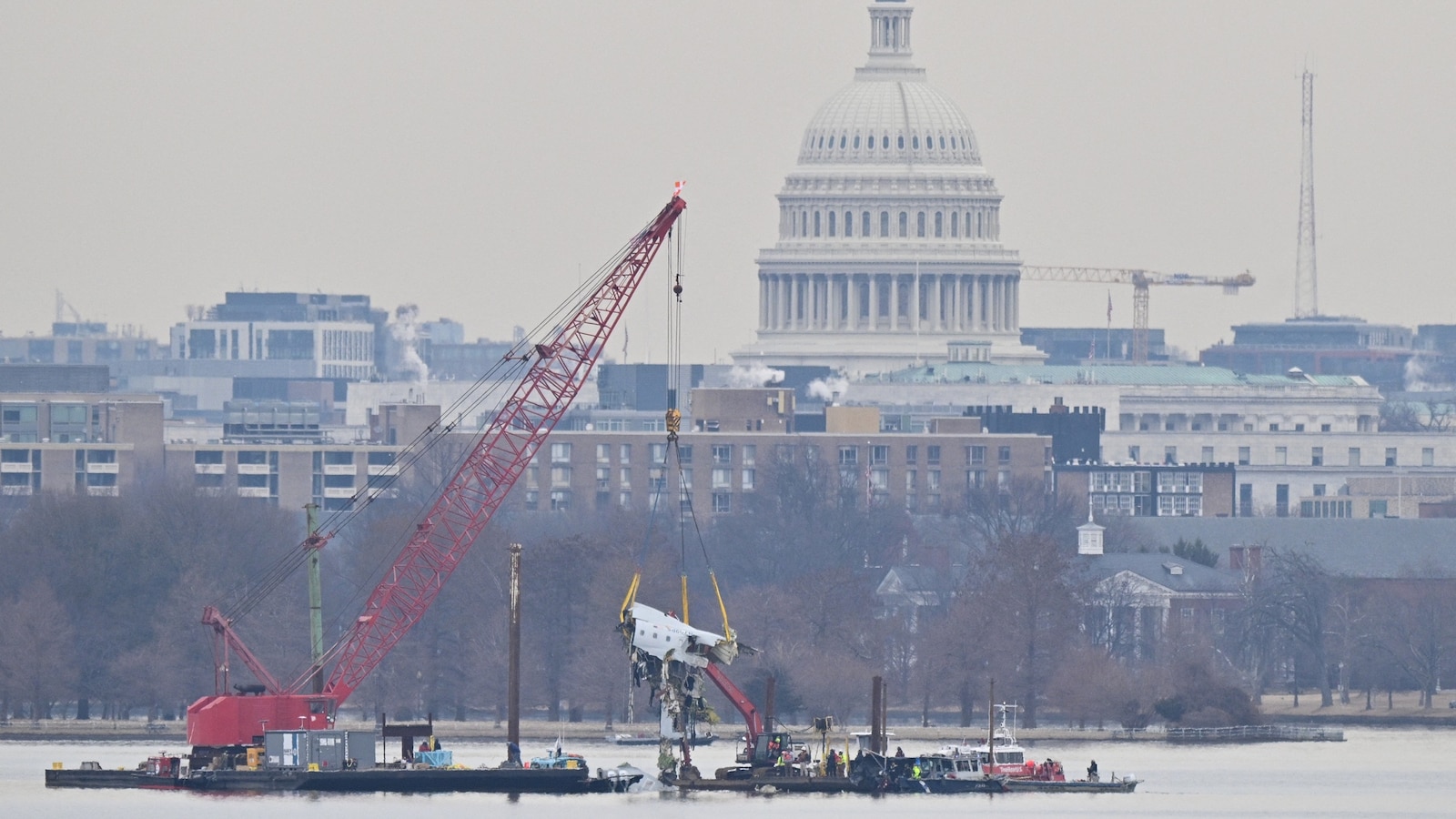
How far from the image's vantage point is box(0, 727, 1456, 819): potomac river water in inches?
5295

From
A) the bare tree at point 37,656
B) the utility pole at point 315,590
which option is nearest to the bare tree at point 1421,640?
the utility pole at point 315,590

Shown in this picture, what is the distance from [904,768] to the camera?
144 meters

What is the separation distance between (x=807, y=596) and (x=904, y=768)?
140ft

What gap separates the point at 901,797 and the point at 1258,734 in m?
31.0

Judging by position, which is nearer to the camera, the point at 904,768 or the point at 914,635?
the point at 904,768

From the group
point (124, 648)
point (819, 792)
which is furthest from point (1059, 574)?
point (819, 792)

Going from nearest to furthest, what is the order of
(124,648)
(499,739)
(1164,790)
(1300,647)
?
(1164,790)
(499,739)
(124,648)
(1300,647)

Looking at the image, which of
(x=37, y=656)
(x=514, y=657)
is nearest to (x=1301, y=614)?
(x=37, y=656)

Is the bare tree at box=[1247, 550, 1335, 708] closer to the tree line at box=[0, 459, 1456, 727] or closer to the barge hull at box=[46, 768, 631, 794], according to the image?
the tree line at box=[0, 459, 1456, 727]

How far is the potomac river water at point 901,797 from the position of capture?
134 m

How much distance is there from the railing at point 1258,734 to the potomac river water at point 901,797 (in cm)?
614

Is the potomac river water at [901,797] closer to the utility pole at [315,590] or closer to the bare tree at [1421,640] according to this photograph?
the utility pole at [315,590]

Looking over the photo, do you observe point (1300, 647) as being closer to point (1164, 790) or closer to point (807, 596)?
point (807, 596)

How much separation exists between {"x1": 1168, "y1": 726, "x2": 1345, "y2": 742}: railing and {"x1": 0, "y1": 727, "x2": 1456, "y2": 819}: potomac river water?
20.1ft
